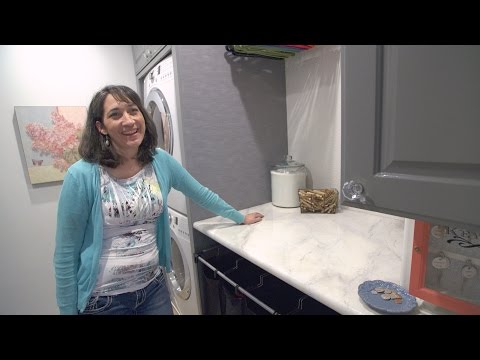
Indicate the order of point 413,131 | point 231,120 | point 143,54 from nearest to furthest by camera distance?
1. point 413,131
2. point 231,120
3. point 143,54

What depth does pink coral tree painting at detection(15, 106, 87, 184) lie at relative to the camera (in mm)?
1768

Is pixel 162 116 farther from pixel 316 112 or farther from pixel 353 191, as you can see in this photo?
pixel 353 191

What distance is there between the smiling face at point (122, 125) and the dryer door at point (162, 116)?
471 millimetres

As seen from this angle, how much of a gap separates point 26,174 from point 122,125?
138 cm

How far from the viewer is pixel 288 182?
147 cm

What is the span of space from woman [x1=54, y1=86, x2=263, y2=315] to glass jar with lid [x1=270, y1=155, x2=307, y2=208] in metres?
0.69

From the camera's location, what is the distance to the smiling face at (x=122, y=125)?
94cm

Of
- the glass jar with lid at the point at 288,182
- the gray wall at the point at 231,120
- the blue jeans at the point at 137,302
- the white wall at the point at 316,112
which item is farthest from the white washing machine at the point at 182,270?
the white wall at the point at 316,112

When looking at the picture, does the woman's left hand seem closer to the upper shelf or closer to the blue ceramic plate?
the blue ceramic plate

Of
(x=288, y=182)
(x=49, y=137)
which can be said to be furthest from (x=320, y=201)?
(x=49, y=137)
